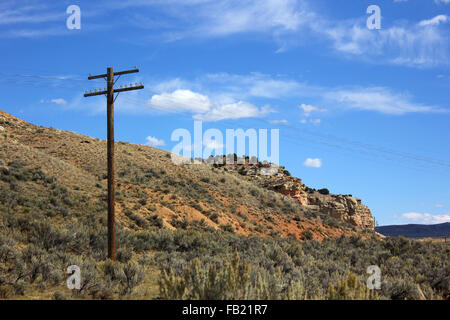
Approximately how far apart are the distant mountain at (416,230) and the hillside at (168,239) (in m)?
95.5

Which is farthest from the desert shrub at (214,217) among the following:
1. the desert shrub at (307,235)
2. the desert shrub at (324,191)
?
the desert shrub at (324,191)

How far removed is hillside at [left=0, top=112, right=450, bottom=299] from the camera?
10484 mm

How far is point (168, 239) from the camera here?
22031 millimetres

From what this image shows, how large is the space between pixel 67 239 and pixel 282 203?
135ft

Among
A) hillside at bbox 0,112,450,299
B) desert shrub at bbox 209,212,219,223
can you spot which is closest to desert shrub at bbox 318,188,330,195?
hillside at bbox 0,112,450,299

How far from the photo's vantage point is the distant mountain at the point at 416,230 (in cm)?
14850

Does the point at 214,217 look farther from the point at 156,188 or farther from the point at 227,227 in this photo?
the point at 156,188

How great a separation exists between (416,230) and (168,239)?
520 ft

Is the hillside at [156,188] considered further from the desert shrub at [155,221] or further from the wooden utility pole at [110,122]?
the wooden utility pole at [110,122]

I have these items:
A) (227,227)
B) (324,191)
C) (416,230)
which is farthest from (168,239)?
(416,230)
